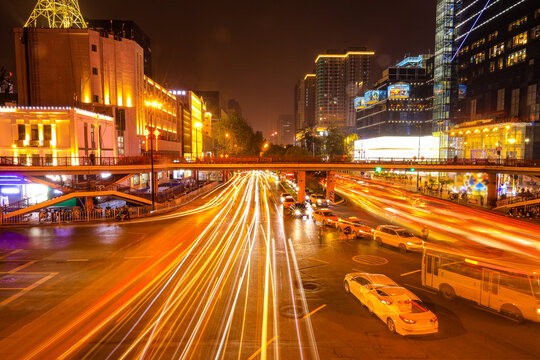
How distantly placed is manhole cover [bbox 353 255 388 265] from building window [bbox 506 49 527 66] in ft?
200

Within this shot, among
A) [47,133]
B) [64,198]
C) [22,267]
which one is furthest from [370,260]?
[47,133]

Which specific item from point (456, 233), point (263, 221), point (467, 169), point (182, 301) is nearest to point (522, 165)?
point (467, 169)

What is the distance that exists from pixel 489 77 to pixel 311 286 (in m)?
74.4

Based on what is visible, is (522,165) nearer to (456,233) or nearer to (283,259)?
(456,233)

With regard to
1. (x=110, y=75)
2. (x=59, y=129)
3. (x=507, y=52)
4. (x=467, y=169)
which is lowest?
(x=467, y=169)

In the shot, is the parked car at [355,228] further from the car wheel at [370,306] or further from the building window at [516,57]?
the building window at [516,57]

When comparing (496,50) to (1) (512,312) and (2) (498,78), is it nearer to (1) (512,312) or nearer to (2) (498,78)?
(2) (498,78)

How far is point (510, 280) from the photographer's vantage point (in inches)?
471

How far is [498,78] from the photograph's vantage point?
214 feet

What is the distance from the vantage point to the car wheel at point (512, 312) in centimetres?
1208

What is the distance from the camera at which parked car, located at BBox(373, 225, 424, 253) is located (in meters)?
21.1

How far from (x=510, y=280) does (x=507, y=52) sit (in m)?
69.7

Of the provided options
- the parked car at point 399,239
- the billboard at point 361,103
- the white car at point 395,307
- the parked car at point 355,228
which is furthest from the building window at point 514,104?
the billboard at point 361,103

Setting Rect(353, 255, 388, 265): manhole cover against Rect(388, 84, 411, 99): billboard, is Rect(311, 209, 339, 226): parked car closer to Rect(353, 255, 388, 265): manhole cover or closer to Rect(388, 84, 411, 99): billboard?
Rect(353, 255, 388, 265): manhole cover
